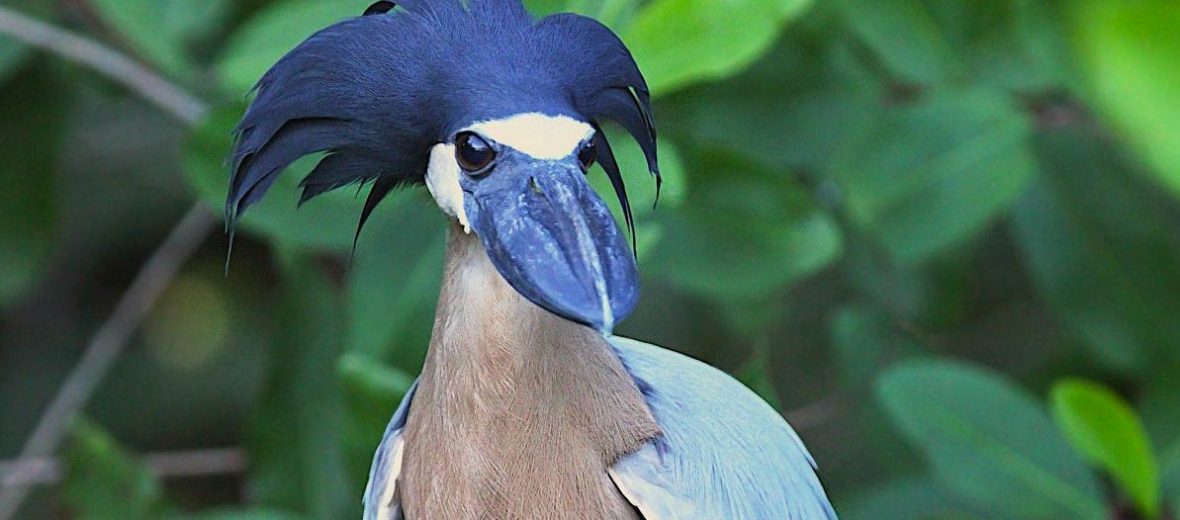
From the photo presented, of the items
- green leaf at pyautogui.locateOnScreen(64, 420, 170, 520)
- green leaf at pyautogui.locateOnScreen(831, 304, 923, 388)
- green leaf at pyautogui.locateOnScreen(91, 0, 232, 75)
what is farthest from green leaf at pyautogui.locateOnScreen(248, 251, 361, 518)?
green leaf at pyautogui.locateOnScreen(831, 304, 923, 388)

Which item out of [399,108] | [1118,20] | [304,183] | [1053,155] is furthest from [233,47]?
[1118,20]

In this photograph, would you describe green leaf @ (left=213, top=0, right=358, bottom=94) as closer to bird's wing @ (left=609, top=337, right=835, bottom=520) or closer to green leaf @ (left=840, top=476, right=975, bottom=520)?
bird's wing @ (left=609, top=337, right=835, bottom=520)

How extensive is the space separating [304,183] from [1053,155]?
1183mm

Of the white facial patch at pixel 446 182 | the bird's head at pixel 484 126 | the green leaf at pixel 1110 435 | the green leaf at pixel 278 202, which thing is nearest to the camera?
the bird's head at pixel 484 126

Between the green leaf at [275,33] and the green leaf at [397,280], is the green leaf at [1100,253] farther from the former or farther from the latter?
the green leaf at [275,33]

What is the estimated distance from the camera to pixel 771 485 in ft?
4.23

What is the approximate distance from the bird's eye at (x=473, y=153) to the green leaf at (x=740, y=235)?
27.8 inches

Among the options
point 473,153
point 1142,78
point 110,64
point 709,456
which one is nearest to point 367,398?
point 709,456

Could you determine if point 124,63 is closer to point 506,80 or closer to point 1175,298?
point 506,80

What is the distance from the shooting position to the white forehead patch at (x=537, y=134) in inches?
40.4

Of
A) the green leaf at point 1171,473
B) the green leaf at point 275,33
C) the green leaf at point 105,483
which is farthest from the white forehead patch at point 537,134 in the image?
the green leaf at point 1171,473

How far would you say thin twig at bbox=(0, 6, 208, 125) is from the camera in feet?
6.19

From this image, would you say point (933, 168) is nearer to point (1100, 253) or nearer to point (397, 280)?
point (1100, 253)

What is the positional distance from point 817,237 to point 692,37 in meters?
0.36
